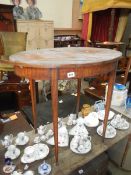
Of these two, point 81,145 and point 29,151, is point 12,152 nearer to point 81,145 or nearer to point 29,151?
point 29,151

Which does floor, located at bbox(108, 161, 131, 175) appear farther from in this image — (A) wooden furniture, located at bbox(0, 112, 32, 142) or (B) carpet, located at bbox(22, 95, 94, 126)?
(A) wooden furniture, located at bbox(0, 112, 32, 142)

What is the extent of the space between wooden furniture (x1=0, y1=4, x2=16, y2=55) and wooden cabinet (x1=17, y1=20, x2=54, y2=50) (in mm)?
204

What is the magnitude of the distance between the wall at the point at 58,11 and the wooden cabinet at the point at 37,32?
1.87ft

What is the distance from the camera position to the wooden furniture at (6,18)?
10.7ft

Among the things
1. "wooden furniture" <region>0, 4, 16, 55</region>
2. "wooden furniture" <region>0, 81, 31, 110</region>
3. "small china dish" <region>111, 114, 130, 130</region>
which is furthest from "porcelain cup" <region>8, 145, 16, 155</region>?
"wooden furniture" <region>0, 4, 16, 55</region>

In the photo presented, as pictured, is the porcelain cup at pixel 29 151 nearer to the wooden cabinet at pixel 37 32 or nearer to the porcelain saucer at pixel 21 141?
the porcelain saucer at pixel 21 141

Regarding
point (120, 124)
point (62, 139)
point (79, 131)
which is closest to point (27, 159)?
A: point (62, 139)

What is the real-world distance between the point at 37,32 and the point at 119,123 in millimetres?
3237

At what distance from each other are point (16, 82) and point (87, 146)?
1.60 m

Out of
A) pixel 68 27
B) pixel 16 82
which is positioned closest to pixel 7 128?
pixel 16 82

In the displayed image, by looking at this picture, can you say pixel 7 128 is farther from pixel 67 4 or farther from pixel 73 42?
pixel 67 4

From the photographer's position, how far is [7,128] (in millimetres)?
1542

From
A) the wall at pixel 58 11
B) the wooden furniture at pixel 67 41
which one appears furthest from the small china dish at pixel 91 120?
the wall at pixel 58 11

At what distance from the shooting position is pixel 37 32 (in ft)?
12.9
